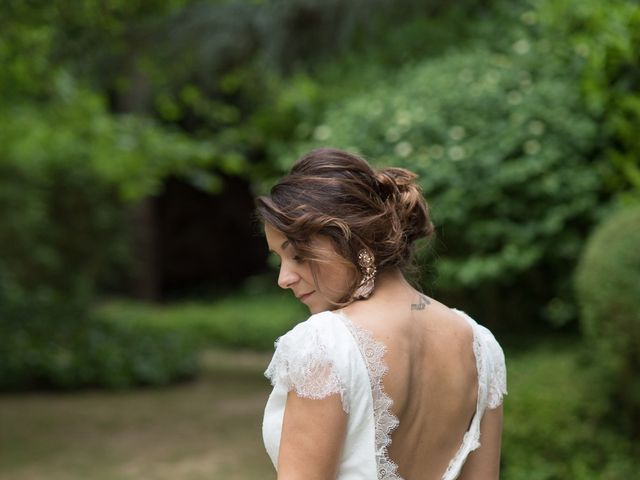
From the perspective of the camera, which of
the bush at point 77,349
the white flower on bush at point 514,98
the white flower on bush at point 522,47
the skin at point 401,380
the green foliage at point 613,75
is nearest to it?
the skin at point 401,380

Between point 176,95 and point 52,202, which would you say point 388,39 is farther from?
point 52,202

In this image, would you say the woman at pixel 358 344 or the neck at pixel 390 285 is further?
the neck at pixel 390 285

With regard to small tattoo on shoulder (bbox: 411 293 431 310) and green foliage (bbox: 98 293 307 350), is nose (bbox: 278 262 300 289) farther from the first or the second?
green foliage (bbox: 98 293 307 350)

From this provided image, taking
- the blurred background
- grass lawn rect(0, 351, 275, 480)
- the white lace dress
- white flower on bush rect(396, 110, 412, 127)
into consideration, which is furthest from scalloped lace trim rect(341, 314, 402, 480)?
grass lawn rect(0, 351, 275, 480)

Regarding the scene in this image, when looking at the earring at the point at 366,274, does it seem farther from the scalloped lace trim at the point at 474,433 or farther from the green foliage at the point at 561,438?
the green foliage at the point at 561,438

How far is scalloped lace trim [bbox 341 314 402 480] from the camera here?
6.70 feet

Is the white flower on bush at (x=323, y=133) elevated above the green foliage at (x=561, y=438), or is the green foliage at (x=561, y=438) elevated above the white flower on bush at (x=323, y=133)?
the white flower on bush at (x=323, y=133)

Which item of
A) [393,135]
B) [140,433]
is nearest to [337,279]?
[393,135]

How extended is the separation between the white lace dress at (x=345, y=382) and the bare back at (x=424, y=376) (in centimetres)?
3

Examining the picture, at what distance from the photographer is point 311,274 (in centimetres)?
216

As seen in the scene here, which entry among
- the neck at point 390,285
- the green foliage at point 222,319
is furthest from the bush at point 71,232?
the neck at point 390,285

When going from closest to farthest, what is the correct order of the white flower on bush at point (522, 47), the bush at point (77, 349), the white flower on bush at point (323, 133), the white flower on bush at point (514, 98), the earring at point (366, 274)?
the earring at point (366, 274), the white flower on bush at point (514, 98), the white flower on bush at point (522, 47), the white flower on bush at point (323, 133), the bush at point (77, 349)

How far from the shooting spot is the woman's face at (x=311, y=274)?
2115 mm

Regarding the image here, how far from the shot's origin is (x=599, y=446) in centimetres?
553
